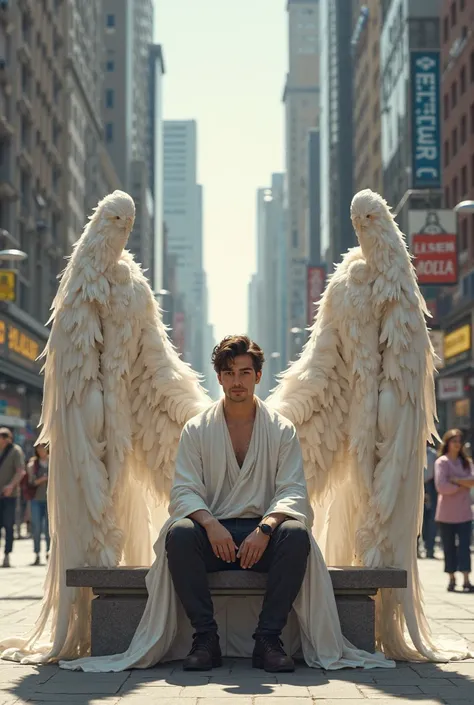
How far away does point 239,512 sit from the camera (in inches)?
247

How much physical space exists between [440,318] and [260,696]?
38.1 m

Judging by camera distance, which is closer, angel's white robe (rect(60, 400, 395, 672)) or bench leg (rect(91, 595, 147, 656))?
angel's white robe (rect(60, 400, 395, 672))

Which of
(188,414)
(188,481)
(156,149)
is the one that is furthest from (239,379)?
(156,149)

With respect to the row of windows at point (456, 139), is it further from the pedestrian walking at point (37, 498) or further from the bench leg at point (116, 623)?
the bench leg at point (116, 623)

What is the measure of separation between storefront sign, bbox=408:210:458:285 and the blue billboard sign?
262 inches

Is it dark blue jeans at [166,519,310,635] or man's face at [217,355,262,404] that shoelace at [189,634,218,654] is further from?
man's face at [217,355,262,404]

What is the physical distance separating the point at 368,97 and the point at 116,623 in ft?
245

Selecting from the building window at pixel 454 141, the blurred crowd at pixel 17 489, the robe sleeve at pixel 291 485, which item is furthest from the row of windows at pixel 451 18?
the robe sleeve at pixel 291 485

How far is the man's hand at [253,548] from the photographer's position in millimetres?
5957

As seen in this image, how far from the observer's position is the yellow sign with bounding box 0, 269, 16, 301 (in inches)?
1210

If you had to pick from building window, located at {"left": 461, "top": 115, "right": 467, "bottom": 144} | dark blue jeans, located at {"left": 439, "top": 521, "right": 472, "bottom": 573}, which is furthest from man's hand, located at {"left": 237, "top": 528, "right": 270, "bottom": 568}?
building window, located at {"left": 461, "top": 115, "right": 467, "bottom": 144}

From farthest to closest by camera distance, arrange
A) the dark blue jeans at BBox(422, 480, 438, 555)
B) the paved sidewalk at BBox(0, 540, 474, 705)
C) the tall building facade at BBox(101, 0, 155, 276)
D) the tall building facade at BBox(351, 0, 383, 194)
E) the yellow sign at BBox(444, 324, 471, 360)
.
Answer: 1. the tall building facade at BBox(101, 0, 155, 276)
2. the tall building facade at BBox(351, 0, 383, 194)
3. the yellow sign at BBox(444, 324, 471, 360)
4. the dark blue jeans at BBox(422, 480, 438, 555)
5. the paved sidewalk at BBox(0, 540, 474, 705)

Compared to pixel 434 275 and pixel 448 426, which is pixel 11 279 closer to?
pixel 434 275

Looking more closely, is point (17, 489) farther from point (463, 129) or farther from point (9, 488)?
point (463, 129)
